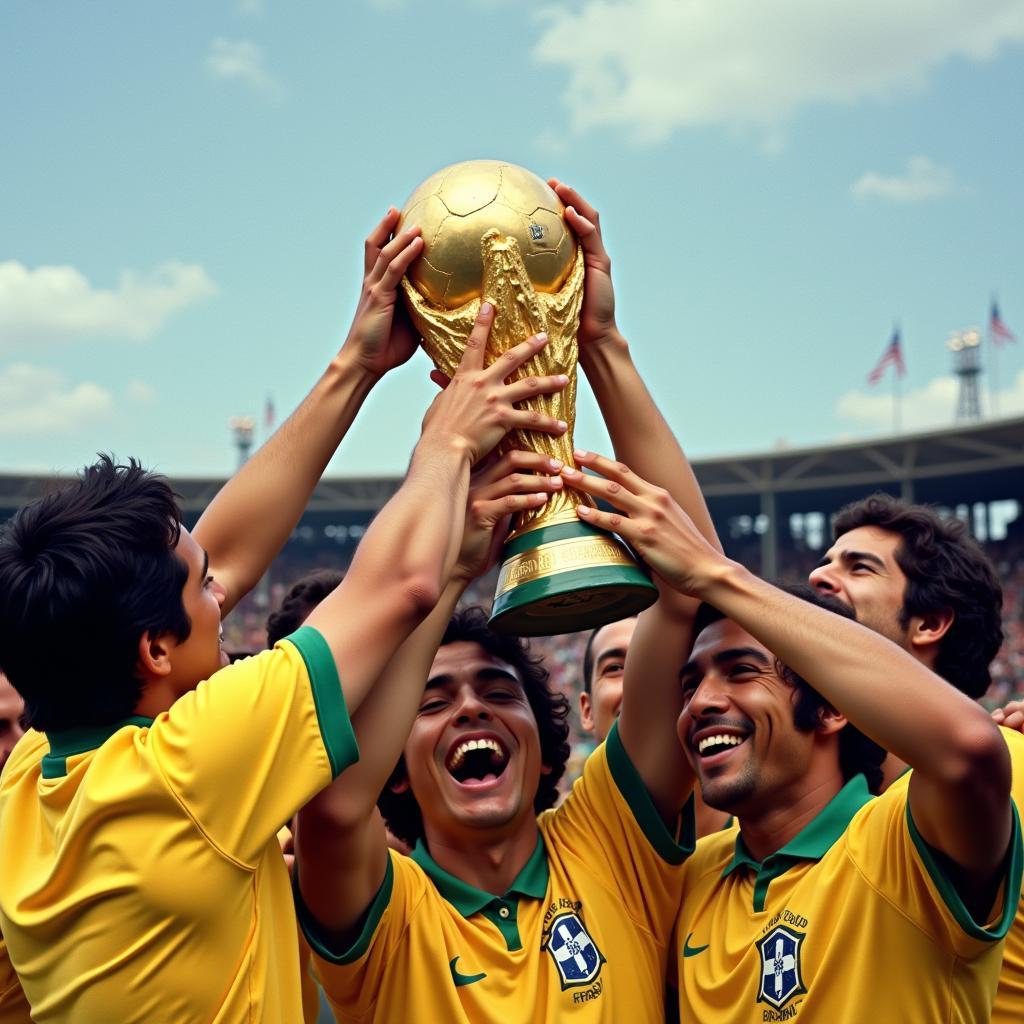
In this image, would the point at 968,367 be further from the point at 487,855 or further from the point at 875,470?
the point at 487,855

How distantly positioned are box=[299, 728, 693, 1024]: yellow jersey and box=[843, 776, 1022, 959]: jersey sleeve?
596mm

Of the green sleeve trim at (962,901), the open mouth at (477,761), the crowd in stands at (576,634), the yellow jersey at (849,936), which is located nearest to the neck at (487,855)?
the open mouth at (477,761)

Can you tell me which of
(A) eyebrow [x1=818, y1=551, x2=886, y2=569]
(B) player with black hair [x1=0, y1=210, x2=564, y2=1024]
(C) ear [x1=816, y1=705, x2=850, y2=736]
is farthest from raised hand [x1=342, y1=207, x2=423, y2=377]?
(A) eyebrow [x1=818, y1=551, x2=886, y2=569]

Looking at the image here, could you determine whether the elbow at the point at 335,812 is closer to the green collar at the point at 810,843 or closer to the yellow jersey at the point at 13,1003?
the yellow jersey at the point at 13,1003

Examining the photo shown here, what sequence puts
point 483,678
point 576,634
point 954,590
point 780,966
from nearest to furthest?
point 780,966 → point 483,678 → point 954,590 → point 576,634

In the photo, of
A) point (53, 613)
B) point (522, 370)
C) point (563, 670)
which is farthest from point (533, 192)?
→ point (563, 670)

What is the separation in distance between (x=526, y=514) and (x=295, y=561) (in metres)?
32.2

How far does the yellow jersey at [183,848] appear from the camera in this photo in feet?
6.40

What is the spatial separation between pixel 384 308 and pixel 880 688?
1.42 m

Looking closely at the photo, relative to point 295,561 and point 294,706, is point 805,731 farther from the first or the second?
point 295,561

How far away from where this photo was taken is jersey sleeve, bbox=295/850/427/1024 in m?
2.63

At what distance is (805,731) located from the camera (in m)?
2.95

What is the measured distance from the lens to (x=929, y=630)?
13.1 feet

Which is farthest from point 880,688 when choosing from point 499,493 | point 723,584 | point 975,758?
point 499,493
